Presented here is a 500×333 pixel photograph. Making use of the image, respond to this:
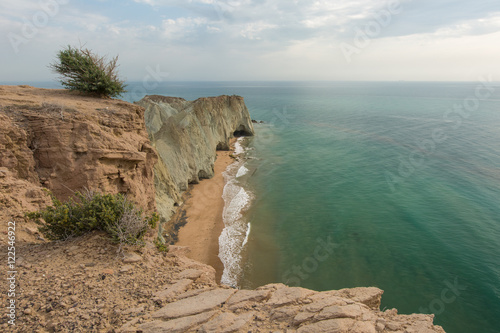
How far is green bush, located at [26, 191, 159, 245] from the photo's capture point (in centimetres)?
650

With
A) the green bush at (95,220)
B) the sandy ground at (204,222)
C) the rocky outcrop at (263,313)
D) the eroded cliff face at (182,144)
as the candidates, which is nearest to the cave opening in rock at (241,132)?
the eroded cliff face at (182,144)

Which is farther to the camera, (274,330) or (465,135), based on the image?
(465,135)

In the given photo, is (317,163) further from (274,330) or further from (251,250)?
(274,330)

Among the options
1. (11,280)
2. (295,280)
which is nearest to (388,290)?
(295,280)

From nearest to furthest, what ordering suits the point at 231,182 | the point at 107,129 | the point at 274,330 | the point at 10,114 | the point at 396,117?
1. the point at 274,330
2. the point at 10,114
3. the point at 107,129
4. the point at 231,182
5. the point at 396,117

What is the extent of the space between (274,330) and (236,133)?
43.9m

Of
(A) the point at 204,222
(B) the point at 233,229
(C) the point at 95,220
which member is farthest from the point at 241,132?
(C) the point at 95,220

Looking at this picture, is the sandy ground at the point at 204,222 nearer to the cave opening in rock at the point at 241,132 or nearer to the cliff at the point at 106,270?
the cliff at the point at 106,270

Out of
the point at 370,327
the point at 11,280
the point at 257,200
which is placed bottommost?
the point at 257,200

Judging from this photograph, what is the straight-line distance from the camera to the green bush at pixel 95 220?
6.50 m

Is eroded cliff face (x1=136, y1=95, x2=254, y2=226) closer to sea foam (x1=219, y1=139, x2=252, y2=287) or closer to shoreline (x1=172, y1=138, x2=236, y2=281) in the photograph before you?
shoreline (x1=172, y1=138, x2=236, y2=281)

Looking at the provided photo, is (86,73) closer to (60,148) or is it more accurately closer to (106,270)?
(60,148)

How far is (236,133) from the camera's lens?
47.7 meters

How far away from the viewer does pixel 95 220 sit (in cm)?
655
